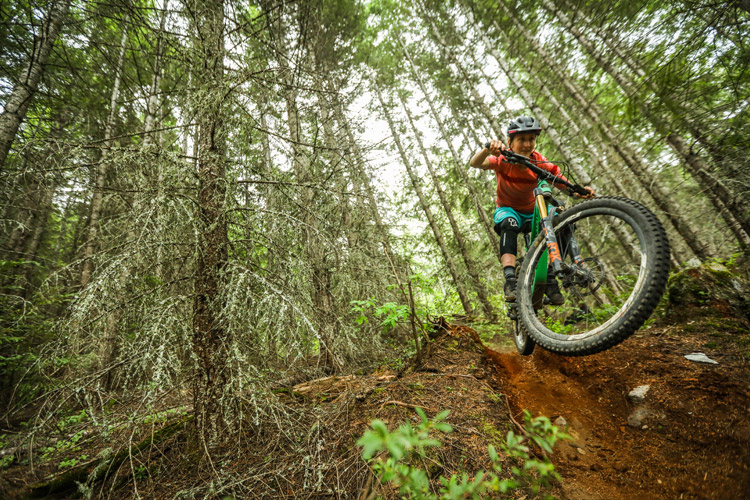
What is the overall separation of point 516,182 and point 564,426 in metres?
2.91

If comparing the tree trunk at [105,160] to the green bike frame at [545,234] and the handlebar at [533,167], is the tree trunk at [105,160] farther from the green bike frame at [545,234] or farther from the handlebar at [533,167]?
the green bike frame at [545,234]

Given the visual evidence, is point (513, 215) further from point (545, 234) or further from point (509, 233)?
point (545, 234)

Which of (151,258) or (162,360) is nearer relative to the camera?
(162,360)

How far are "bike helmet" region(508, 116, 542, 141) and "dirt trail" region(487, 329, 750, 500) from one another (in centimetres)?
292

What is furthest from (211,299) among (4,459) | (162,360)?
(4,459)

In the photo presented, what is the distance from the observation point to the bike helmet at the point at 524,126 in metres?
3.60

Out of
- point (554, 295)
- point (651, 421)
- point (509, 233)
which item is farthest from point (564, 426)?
point (509, 233)

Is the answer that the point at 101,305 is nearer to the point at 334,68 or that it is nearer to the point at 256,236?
the point at 256,236

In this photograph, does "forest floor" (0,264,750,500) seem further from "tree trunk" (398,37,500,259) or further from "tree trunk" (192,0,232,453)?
"tree trunk" (398,37,500,259)


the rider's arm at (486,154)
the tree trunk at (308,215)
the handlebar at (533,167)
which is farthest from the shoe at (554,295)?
the tree trunk at (308,215)

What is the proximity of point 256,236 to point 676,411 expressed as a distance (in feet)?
14.0

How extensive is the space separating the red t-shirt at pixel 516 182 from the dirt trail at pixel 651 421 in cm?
216

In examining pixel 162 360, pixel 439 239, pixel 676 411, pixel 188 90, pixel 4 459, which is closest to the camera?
pixel 162 360

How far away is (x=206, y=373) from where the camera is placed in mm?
2678
